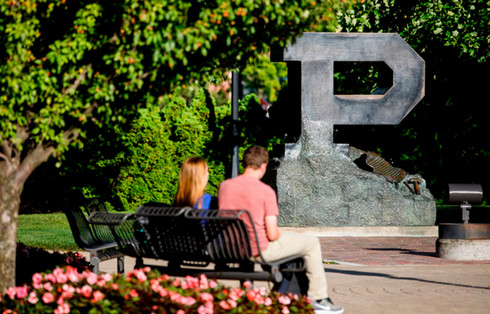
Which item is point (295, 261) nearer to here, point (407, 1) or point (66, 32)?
point (66, 32)

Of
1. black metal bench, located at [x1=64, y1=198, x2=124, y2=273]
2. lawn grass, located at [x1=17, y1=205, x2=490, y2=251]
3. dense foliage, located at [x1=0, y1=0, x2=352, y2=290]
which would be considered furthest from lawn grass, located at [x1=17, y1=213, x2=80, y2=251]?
dense foliage, located at [x1=0, y1=0, x2=352, y2=290]

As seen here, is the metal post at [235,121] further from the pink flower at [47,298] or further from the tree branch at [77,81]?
the pink flower at [47,298]

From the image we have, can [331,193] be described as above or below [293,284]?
above

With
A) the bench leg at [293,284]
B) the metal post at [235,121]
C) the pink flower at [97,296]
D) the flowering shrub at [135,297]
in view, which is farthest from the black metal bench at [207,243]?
the metal post at [235,121]

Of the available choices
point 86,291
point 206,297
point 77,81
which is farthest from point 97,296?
point 77,81

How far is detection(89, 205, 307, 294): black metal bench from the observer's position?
552 centimetres

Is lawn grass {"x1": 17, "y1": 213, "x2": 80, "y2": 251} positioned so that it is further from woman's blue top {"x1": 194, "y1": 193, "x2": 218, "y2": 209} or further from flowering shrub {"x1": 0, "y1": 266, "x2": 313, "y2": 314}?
flowering shrub {"x1": 0, "y1": 266, "x2": 313, "y2": 314}

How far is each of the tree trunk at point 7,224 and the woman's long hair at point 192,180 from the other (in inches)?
52.3

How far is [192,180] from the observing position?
239 inches

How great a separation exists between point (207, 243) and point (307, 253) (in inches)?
31.4

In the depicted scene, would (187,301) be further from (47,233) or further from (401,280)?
(47,233)

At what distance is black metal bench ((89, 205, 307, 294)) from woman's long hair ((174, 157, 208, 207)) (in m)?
0.33

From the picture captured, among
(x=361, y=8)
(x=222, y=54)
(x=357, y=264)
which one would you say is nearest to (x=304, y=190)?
(x=357, y=264)

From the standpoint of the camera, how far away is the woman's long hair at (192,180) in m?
5.98
